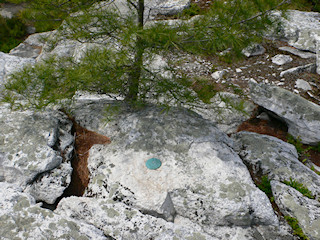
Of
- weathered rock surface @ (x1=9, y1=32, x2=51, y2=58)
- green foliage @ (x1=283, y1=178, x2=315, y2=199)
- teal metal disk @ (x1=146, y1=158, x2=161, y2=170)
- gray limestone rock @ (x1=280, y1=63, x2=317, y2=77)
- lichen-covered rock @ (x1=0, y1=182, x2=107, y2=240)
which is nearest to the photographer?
lichen-covered rock @ (x1=0, y1=182, x2=107, y2=240)

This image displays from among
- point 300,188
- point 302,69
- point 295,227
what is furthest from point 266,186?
point 302,69

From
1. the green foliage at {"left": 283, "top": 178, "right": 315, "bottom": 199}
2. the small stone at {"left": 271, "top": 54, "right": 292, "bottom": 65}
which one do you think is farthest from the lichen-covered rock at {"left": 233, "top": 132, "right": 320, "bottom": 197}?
the small stone at {"left": 271, "top": 54, "right": 292, "bottom": 65}

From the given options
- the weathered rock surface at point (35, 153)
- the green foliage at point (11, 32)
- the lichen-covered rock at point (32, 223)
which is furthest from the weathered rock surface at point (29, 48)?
the lichen-covered rock at point (32, 223)

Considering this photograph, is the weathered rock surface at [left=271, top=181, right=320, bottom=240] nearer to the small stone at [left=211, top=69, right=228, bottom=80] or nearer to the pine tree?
the pine tree

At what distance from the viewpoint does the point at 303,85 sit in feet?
22.5

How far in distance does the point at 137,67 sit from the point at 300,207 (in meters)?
3.13

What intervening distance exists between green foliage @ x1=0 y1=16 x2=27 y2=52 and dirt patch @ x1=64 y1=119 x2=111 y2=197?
6297 millimetres

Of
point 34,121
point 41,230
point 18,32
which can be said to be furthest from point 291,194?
point 18,32

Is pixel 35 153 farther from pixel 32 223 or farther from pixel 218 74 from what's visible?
pixel 218 74

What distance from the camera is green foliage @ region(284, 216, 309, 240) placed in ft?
11.6

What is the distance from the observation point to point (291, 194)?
3.93 metres

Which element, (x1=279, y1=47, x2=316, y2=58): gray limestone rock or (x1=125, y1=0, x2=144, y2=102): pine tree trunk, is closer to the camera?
(x1=125, y1=0, x2=144, y2=102): pine tree trunk

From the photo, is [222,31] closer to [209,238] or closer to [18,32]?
[209,238]

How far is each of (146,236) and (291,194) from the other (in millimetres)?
2267
